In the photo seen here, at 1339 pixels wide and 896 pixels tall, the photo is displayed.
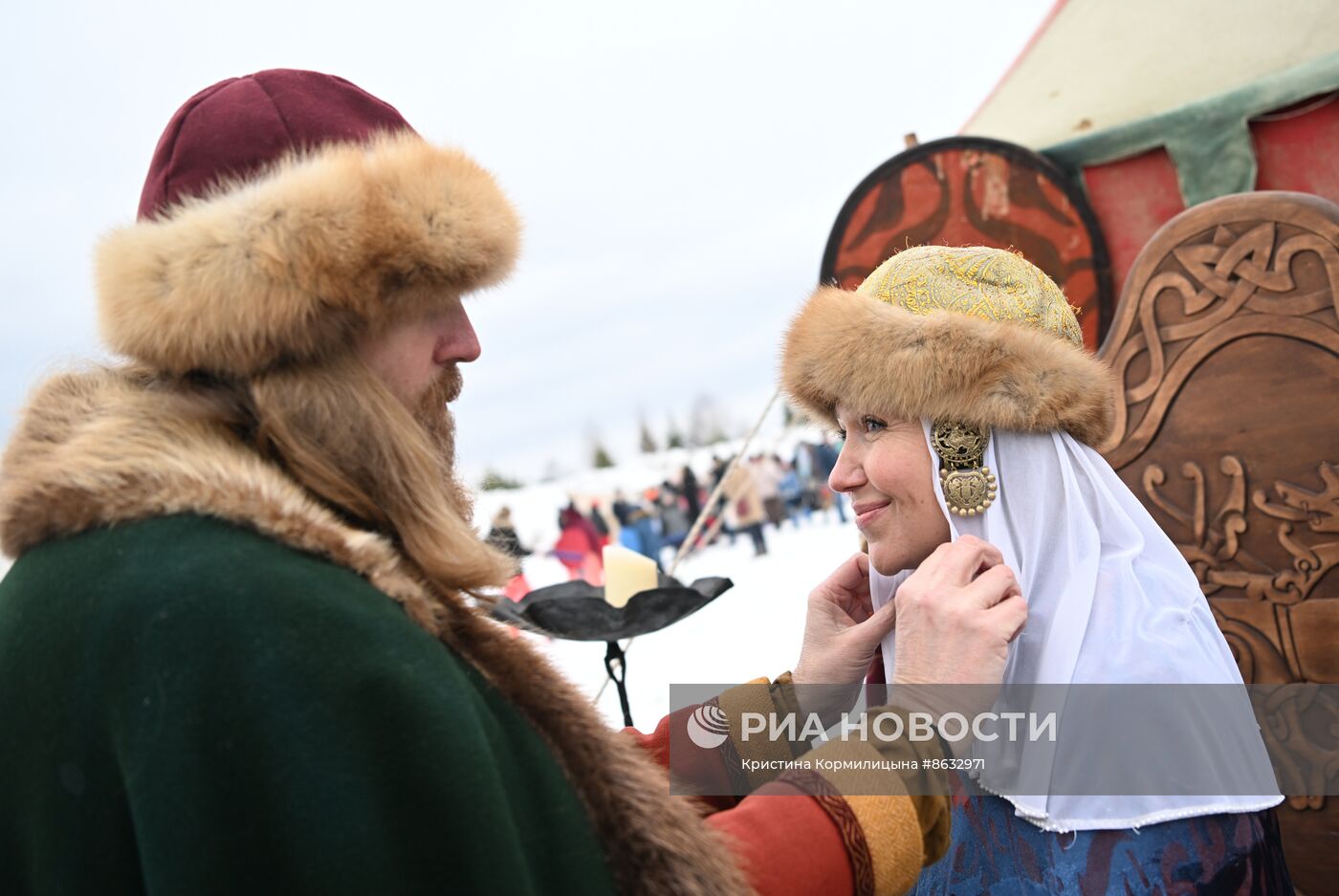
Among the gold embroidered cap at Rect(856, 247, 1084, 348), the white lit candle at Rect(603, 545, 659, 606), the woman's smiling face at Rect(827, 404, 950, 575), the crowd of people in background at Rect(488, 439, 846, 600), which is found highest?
the gold embroidered cap at Rect(856, 247, 1084, 348)

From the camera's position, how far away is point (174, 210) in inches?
46.5

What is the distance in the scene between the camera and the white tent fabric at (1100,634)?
158cm

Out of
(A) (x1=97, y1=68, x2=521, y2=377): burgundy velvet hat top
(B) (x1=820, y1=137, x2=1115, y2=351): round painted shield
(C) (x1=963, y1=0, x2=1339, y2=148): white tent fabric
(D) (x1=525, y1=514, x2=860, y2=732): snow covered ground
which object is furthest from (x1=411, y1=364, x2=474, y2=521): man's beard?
(C) (x1=963, y1=0, x2=1339, y2=148): white tent fabric

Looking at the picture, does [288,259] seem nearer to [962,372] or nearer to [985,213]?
[962,372]

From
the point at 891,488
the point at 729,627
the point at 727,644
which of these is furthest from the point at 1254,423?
the point at 729,627

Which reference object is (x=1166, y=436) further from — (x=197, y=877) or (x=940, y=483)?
(x=197, y=877)

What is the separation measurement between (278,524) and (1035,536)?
54.3 inches

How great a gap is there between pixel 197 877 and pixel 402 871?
0.65 feet

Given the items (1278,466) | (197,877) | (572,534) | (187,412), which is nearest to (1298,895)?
(1278,466)

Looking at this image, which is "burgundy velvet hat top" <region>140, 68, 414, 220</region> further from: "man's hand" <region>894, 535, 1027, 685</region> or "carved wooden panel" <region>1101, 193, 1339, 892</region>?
"carved wooden panel" <region>1101, 193, 1339, 892</region>

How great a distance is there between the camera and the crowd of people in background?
12750mm

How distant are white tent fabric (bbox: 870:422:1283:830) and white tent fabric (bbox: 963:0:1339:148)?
9.84 feet

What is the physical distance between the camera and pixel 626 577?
10.9 feet

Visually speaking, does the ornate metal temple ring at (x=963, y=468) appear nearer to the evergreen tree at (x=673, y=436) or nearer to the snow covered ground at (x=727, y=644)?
the snow covered ground at (x=727, y=644)
